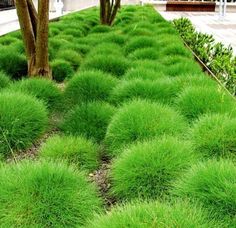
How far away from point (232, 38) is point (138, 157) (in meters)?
7.88

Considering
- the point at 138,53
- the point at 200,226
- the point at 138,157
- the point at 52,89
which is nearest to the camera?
the point at 200,226

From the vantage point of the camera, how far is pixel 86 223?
204cm

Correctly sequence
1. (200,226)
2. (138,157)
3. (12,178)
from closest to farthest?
(200,226) < (12,178) < (138,157)

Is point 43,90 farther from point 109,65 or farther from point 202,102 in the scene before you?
point 202,102

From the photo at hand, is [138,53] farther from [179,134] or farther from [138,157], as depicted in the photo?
[138,157]

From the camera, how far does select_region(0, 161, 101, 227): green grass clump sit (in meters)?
2.02

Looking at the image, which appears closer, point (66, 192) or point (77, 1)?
point (66, 192)

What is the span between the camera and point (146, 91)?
3.62m

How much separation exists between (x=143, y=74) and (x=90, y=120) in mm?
976

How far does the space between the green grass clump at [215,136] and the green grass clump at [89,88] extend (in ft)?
3.95

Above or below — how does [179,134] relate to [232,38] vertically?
above

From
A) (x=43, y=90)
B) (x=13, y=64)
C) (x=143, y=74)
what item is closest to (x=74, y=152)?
(x=43, y=90)

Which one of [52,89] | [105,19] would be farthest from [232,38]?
A: [52,89]

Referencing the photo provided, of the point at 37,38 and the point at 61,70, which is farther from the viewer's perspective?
the point at 61,70
